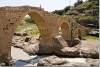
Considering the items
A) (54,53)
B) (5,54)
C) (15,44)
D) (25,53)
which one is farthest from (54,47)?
(5,54)

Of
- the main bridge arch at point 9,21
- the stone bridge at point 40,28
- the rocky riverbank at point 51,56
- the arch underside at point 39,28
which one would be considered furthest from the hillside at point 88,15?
the main bridge arch at point 9,21

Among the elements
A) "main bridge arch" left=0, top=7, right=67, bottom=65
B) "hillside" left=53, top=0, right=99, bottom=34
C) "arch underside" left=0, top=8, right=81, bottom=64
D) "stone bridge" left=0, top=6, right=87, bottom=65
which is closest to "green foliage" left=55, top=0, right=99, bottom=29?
"hillside" left=53, top=0, right=99, bottom=34

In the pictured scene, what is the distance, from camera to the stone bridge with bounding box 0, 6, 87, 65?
12.6 m

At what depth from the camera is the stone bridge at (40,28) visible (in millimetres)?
12613

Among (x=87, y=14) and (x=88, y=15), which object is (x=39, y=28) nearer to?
(x=88, y=15)

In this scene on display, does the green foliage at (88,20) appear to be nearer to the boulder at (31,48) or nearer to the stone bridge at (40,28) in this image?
the stone bridge at (40,28)

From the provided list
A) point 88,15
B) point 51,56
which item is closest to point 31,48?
point 51,56

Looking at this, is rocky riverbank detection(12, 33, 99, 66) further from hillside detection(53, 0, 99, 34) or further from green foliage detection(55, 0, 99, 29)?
green foliage detection(55, 0, 99, 29)

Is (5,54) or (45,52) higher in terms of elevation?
(5,54)

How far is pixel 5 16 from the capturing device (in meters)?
12.6

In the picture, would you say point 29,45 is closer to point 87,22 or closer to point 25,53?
point 25,53

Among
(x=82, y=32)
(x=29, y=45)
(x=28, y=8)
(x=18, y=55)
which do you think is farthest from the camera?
(x=82, y=32)

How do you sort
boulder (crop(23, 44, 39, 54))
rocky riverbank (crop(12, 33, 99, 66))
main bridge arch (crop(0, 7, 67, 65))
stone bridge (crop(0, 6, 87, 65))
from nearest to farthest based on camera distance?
main bridge arch (crop(0, 7, 67, 65)), stone bridge (crop(0, 6, 87, 65)), rocky riverbank (crop(12, 33, 99, 66)), boulder (crop(23, 44, 39, 54))

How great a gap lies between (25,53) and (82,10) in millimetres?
25623
